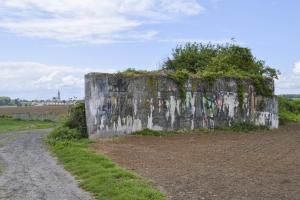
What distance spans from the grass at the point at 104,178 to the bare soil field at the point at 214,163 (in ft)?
1.54

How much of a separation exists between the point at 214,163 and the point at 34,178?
5.31 meters

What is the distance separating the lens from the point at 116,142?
23.8 metres

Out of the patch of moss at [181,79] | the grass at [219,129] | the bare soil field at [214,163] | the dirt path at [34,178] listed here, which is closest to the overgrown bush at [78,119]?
the bare soil field at [214,163]

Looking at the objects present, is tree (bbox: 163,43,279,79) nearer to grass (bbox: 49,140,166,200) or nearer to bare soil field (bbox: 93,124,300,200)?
bare soil field (bbox: 93,124,300,200)

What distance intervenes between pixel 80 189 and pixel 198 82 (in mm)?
17355

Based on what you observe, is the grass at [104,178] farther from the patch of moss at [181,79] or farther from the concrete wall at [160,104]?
Answer: the patch of moss at [181,79]

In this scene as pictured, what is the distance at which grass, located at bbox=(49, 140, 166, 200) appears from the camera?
11.3m

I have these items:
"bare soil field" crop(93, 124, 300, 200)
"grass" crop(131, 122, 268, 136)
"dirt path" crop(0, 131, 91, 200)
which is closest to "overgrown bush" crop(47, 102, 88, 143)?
"bare soil field" crop(93, 124, 300, 200)

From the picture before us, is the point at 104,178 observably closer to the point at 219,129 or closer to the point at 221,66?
the point at 219,129

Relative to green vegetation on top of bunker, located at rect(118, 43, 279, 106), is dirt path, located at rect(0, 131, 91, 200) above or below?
below

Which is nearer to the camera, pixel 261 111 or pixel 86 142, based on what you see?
pixel 86 142

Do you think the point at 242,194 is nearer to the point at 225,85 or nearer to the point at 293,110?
the point at 225,85

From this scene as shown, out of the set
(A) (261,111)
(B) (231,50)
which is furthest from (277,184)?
(B) (231,50)

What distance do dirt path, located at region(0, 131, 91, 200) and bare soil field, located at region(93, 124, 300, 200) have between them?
6.47 feet
